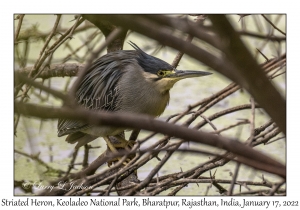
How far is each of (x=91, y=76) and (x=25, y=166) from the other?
39.9 inches

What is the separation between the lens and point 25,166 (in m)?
2.98

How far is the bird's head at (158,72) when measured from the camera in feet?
6.70

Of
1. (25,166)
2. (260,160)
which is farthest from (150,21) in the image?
(25,166)

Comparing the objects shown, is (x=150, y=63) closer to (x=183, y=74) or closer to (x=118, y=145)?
(x=183, y=74)

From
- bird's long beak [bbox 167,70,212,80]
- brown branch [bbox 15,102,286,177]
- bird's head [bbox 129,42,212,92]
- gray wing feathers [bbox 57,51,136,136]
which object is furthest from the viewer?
gray wing feathers [bbox 57,51,136,136]

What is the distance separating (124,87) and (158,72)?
0.17 m

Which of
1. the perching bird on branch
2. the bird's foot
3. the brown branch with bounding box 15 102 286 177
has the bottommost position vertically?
the brown branch with bounding box 15 102 286 177

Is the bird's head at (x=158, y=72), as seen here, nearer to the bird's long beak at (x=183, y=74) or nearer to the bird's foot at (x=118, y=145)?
the bird's long beak at (x=183, y=74)

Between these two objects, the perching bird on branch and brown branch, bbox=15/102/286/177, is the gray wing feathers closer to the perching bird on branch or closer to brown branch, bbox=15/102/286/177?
the perching bird on branch

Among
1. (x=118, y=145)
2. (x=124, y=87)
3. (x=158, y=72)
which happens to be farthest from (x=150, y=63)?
(x=118, y=145)

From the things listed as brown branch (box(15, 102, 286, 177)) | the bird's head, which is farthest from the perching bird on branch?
brown branch (box(15, 102, 286, 177))

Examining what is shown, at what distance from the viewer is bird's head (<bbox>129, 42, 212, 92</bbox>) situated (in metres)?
2.04

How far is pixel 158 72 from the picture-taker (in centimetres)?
208
